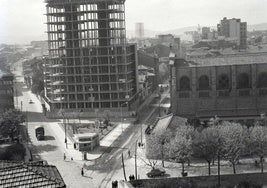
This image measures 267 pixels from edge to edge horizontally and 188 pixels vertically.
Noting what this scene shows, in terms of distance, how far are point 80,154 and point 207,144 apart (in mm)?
25887

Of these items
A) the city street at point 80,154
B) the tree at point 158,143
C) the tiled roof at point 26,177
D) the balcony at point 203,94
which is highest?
the tiled roof at point 26,177

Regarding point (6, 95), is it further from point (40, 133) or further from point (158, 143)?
point (158, 143)

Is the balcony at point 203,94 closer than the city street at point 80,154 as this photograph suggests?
No

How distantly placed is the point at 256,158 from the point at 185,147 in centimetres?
1281

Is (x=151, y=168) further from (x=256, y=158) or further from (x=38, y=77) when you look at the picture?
(x=38, y=77)

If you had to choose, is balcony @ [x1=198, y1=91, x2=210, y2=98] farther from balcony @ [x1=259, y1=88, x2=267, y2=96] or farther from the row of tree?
the row of tree

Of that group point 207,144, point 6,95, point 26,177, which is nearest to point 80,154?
point 207,144

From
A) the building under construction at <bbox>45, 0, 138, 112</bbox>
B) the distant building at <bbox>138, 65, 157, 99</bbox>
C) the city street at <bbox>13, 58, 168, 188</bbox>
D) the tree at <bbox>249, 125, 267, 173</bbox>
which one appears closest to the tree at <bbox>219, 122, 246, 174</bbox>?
the tree at <bbox>249, 125, 267, 173</bbox>

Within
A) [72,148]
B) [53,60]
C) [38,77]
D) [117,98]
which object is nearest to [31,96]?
[38,77]

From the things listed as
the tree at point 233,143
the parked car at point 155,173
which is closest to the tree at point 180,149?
the parked car at point 155,173

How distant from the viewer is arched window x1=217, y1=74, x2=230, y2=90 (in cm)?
9675

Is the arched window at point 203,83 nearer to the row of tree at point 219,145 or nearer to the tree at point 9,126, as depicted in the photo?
the row of tree at point 219,145

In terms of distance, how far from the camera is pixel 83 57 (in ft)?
396

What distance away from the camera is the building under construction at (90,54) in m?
120
